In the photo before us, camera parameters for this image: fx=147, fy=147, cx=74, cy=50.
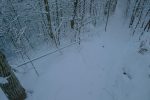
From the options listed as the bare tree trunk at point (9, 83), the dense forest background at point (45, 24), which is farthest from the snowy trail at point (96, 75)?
the dense forest background at point (45, 24)

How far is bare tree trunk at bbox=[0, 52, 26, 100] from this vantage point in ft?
8.85

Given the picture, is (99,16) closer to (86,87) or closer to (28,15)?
(28,15)

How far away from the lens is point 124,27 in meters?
6.54

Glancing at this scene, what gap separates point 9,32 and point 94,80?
151 inches

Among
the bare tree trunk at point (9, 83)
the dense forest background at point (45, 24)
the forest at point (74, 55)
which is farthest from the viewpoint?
the dense forest background at point (45, 24)

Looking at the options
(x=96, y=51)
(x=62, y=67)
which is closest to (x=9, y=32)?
(x=62, y=67)

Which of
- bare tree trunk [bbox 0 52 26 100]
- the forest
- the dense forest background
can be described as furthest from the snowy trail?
the dense forest background

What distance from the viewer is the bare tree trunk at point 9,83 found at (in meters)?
2.70

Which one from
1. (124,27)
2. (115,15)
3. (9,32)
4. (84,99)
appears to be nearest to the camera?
(84,99)

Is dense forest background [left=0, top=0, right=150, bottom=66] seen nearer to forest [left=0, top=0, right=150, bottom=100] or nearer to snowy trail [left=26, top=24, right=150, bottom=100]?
forest [left=0, top=0, right=150, bottom=100]

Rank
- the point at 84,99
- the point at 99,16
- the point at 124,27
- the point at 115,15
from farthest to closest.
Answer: the point at 115,15 → the point at 99,16 → the point at 124,27 → the point at 84,99

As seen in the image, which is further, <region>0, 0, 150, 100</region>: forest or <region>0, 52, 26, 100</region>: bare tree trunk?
<region>0, 0, 150, 100</region>: forest

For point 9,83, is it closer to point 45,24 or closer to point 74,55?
point 74,55

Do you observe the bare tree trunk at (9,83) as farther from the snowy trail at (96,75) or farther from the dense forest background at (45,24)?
the dense forest background at (45,24)
